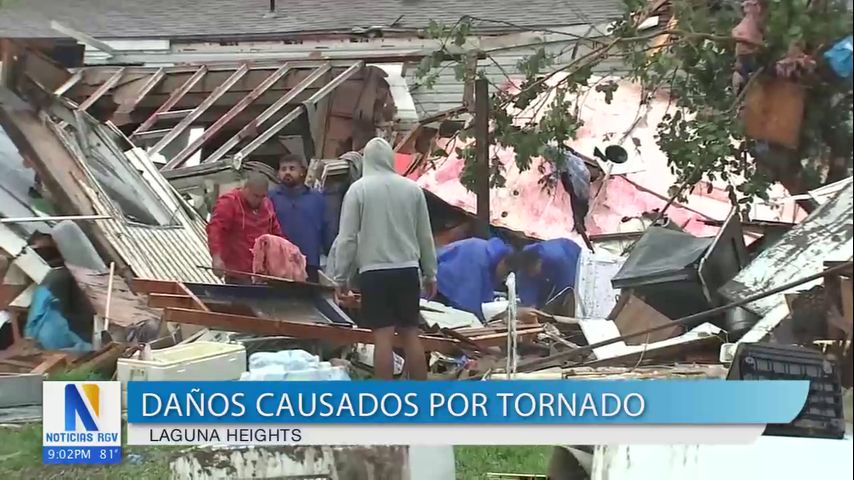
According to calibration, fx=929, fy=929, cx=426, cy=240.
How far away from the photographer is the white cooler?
2.83m

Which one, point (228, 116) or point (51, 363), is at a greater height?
point (228, 116)

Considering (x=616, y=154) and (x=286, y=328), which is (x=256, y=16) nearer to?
(x=286, y=328)

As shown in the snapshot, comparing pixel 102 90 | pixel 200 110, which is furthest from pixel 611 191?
pixel 102 90

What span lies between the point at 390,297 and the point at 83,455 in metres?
1.10

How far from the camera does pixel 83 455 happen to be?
295 centimetres

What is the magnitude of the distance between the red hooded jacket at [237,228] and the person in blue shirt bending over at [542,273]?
2.69 feet

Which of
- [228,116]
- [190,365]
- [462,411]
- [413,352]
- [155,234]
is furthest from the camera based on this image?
[155,234]

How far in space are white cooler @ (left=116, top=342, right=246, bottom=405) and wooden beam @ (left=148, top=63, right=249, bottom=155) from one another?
2.43ft

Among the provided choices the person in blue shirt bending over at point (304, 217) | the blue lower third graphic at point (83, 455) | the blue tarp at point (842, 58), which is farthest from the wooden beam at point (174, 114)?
the blue tarp at point (842, 58)

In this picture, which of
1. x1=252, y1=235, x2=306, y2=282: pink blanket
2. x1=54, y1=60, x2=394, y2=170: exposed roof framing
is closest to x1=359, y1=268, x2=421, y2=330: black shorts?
x1=252, y1=235, x2=306, y2=282: pink blanket

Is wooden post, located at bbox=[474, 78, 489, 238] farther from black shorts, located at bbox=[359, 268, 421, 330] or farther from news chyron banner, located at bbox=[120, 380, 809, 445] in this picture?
news chyron banner, located at bbox=[120, 380, 809, 445]

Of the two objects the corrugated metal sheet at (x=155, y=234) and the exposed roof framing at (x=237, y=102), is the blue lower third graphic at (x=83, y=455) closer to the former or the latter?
the corrugated metal sheet at (x=155, y=234)

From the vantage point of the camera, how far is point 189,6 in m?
3.12

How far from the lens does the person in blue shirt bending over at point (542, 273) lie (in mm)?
3086
